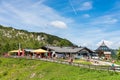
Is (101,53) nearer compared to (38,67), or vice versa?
(38,67)

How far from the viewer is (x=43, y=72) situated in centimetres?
5797

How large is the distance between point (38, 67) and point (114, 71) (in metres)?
26.0

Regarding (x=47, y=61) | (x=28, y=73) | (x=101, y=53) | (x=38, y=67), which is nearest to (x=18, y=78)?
(x=28, y=73)

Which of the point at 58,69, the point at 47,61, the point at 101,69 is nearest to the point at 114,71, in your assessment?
the point at 101,69

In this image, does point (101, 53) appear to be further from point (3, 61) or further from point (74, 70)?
point (74, 70)

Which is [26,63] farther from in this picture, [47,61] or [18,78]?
[18,78]

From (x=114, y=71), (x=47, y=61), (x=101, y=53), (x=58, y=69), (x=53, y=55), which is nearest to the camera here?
(x=114, y=71)

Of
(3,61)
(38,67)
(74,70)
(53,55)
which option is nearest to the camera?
(74,70)

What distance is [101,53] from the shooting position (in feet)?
Answer: 360

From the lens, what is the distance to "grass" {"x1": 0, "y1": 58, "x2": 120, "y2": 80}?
4425cm

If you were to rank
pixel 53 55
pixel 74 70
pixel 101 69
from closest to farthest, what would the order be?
pixel 101 69 → pixel 74 70 → pixel 53 55

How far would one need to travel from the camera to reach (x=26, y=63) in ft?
244

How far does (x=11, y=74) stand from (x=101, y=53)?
54426 mm

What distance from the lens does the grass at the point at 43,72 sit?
44.2 m
